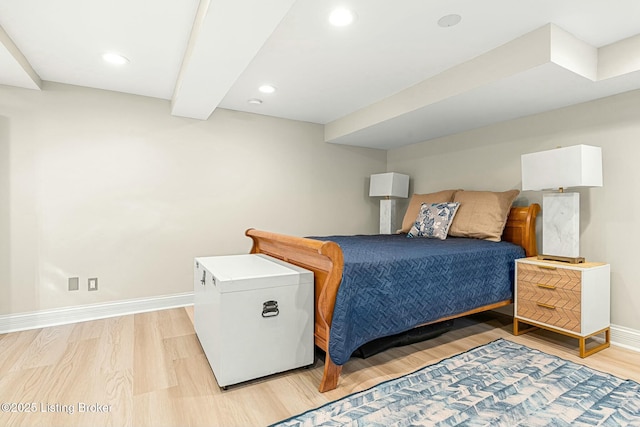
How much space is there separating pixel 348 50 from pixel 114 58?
1.82 meters

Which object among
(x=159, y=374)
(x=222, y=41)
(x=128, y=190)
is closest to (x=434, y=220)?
(x=222, y=41)

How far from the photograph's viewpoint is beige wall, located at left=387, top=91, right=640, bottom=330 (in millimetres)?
2486

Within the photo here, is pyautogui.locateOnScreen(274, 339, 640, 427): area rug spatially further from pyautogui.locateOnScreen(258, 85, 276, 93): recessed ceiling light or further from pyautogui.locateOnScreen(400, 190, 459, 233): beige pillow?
pyautogui.locateOnScreen(258, 85, 276, 93): recessed ceiling light

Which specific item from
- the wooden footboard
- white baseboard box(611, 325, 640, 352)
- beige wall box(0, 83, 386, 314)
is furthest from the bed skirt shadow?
beige wall box(0, 83, 386, 314)

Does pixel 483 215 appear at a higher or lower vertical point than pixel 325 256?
higher

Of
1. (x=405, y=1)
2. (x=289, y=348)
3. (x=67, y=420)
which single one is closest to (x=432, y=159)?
(x=405, y=1)

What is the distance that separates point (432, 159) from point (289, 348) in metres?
3.14

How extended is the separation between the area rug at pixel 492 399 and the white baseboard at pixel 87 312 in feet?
7.62

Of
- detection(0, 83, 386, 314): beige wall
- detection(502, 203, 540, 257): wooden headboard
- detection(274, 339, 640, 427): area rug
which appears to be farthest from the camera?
detection(502, 203, 540, 257): wooden headboard

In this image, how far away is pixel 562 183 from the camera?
2.43m

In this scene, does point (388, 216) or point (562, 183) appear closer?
point (562, 183)

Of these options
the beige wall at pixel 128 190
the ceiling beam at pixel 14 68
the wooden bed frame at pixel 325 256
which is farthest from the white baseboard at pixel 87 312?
the ceiling beam at pixel 14 68

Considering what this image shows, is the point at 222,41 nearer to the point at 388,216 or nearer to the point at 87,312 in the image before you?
the point at 87,312

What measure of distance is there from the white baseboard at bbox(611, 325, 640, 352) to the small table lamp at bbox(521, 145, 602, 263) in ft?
2.08
